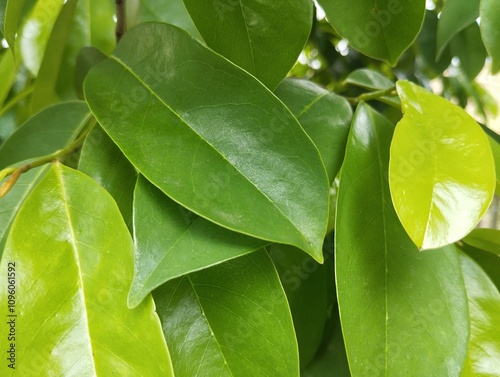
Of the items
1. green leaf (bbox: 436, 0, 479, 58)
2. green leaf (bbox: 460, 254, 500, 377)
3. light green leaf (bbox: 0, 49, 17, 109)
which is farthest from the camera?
light green leaf (bbox: 0, 49, 17, 109)

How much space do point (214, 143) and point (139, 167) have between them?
0.06 meters

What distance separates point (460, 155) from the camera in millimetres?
383

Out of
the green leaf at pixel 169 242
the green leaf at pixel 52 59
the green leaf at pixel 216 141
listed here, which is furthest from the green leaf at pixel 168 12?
the green leaf at pixel 169 242

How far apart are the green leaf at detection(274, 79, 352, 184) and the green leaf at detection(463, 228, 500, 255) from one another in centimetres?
16

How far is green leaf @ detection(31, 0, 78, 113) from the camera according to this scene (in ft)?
2.20

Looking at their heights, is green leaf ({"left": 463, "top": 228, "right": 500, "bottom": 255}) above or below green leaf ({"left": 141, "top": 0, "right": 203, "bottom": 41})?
below

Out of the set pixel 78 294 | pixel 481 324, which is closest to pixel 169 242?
pixel 78 294

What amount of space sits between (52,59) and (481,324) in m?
0.58

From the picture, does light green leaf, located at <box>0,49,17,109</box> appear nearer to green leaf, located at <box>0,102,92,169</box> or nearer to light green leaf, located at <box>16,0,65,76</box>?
light green leaf, located at <box>16,0,65,76</box>

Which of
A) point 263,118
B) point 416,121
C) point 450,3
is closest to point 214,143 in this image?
point 263,118

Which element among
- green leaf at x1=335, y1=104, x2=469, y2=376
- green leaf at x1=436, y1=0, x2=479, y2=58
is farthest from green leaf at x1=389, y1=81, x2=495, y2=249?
green leaf at x1=436, y1=0, x2=479, y2=58

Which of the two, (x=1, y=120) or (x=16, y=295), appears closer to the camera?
(x=16, y=295)

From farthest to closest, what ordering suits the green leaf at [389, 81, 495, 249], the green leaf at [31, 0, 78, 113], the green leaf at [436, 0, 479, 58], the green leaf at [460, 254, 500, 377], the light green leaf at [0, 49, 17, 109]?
the light green leaf at [0, 49, 17, 109] < the green leaf at [31, 0, 78, 113] < the green leaf at [436, 0, 479, 58] < the green leaf at [460, 254, 500, 377] < the green leaf at [389, 81, 495, 249]

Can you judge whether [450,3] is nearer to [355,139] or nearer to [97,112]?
[355,139]
